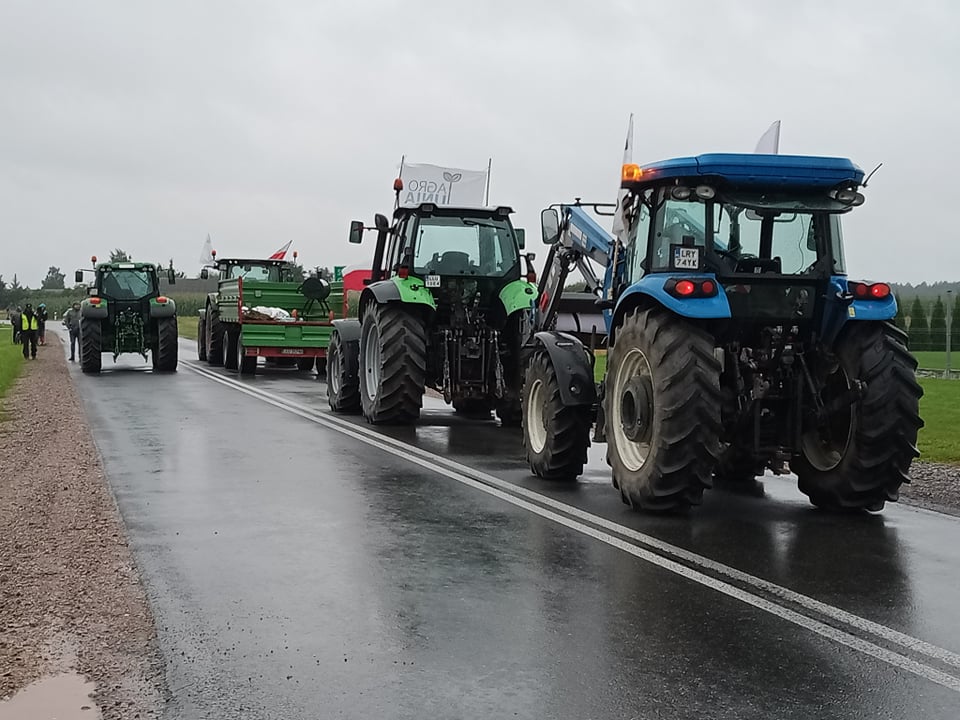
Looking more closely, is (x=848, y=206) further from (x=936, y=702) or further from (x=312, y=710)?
(x=312, y=710)

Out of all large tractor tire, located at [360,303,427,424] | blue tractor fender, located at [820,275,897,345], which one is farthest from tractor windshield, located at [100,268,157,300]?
blue tractor fender, located at [820,275,897,345]

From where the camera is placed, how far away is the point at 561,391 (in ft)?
31.1

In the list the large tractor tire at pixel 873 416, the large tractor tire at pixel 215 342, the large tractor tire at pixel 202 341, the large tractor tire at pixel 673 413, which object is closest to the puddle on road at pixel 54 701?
the large tractor tire at pixel 673 413

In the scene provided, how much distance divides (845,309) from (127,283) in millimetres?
21195

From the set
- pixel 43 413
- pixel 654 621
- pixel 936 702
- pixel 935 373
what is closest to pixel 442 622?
pixel 654 621

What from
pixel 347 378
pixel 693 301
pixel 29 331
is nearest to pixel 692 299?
pixel 693 301

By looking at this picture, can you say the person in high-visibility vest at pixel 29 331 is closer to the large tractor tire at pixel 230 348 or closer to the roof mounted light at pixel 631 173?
the large tractor tire at pixel 230 348

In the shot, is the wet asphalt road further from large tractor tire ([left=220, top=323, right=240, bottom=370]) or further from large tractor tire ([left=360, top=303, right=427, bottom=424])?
large tractor tire ([left=220, top=323, right=240, bottom=370])

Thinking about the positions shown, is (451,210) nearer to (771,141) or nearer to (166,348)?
(771,141)

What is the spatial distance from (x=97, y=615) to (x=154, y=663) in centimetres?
85

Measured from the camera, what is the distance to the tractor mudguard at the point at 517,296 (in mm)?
13811

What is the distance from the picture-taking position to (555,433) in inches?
376

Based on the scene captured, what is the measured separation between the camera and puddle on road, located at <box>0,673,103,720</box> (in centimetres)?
425

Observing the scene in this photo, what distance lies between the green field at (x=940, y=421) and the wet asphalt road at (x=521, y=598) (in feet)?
7.95
